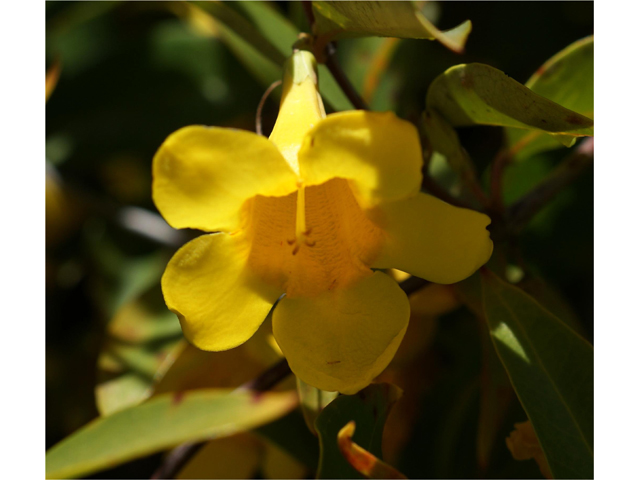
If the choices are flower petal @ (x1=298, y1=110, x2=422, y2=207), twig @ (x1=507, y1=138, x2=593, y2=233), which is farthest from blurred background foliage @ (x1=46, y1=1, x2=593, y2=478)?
flower petal @ (x1=298, y1=110, x2=422, y2=207)

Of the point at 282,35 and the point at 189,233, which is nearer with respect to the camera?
the point at 282,35

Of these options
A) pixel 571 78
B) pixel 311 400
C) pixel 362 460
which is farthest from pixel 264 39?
pixel 362 460

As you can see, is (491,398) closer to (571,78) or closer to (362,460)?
(362,460)

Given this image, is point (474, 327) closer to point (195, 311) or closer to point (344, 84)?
point (344, 84)

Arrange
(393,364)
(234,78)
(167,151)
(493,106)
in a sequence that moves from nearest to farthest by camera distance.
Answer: (167,151) → (493,106) → (393,364) → (234,78)

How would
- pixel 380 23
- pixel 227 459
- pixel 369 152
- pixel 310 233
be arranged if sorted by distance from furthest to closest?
pixel 227 459
pixel 310 233
pixel 380 23
pixel 369 152

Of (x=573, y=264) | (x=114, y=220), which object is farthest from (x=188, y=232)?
(x=573, y=264)

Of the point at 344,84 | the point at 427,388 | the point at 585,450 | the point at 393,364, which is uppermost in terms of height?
the point at 344,84

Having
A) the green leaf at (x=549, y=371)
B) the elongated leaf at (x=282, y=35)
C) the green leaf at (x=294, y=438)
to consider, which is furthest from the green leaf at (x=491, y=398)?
the elongated leaf at (x=282, y=35)
